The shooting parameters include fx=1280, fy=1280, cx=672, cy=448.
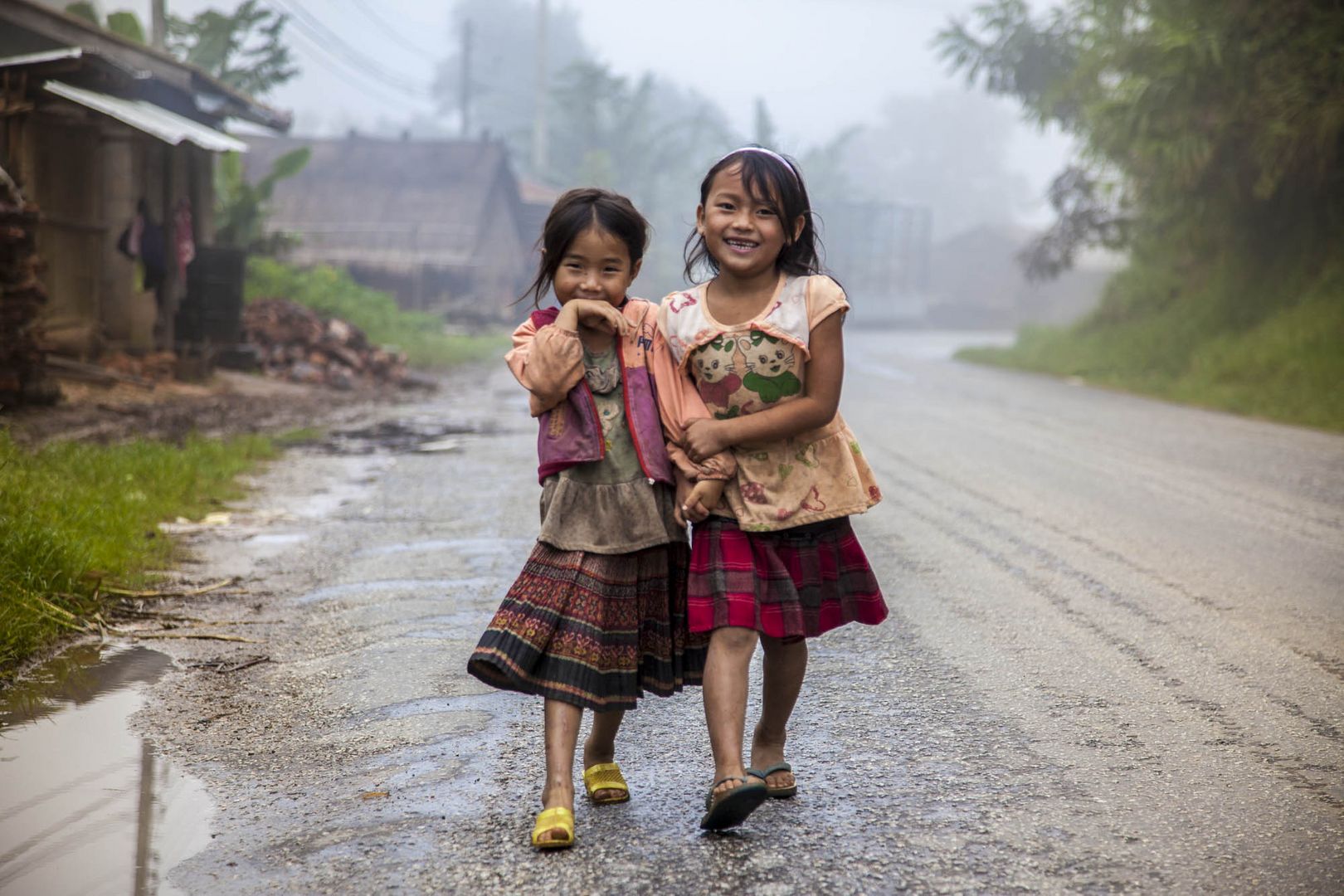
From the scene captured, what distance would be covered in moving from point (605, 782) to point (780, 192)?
1509mm

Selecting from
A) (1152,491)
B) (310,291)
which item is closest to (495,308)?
(310,291)

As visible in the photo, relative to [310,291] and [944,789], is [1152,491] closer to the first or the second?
[944,789]

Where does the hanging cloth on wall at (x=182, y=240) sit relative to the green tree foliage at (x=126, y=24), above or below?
below

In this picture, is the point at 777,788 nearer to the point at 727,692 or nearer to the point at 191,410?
the point at 727,692

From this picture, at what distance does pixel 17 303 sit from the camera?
9.36 meters

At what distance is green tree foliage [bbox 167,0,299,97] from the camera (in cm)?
2114

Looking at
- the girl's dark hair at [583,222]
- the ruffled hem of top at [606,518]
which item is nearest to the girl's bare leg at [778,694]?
the ruffled hem of top at [606,518]

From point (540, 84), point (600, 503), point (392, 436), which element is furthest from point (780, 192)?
point (540, 84)

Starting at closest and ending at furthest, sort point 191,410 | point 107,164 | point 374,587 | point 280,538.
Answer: point 374,587
point 280,538
point 191,410
point 107,164

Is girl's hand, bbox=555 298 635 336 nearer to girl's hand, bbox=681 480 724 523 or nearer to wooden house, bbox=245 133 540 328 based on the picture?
girl's hand, bbox=681 480 724 523

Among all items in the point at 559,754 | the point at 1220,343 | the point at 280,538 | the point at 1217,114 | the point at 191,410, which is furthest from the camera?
the point at 1220,343

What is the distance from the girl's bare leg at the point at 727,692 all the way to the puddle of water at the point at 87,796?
3.88 feet

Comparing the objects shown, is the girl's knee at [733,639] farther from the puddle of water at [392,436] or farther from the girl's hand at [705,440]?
the puddle of water at [392,436]

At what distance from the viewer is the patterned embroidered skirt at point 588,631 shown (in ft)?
10.0
